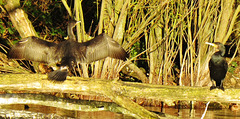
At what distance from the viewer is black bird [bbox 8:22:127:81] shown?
249 inches

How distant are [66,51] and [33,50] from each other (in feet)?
1.97

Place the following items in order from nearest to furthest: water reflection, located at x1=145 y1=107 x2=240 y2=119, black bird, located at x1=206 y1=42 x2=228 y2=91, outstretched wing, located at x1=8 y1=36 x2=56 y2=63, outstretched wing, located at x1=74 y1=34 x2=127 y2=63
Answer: black bird, located at x1=206 y1=42 x2=228 y2=91 → outstretched wing, located at x1=8 y1=36 x2=56 y2=63 → outstretched wing, located at x1=74 y1=34 x2=127 y2=63 → water reflection, located at x1=145 y1=107 x2=240 y2=119

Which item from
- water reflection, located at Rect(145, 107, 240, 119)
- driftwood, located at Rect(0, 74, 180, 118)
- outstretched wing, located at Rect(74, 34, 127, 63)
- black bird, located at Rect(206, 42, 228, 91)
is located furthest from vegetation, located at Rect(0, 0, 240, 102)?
driftwood, located at Rect(0, 74, 180, 118)

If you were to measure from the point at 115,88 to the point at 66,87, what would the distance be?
27.4 inches

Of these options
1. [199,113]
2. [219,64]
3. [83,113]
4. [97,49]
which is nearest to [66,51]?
[97,49]

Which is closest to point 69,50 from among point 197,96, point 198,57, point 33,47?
point 33,47

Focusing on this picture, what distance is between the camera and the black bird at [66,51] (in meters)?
6.32

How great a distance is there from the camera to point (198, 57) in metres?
8.37

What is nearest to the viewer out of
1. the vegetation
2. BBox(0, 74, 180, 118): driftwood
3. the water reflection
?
BBox(0, 74, 180, 118): driftwood

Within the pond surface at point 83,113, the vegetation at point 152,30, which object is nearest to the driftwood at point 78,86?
the pond surface at point 83,113

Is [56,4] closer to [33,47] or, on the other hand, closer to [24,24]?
[24,24]

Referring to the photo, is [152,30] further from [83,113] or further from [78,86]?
[78,86]

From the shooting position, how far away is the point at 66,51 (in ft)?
21.0

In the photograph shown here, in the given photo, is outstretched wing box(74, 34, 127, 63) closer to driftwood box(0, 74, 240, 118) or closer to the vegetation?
the vegetation
